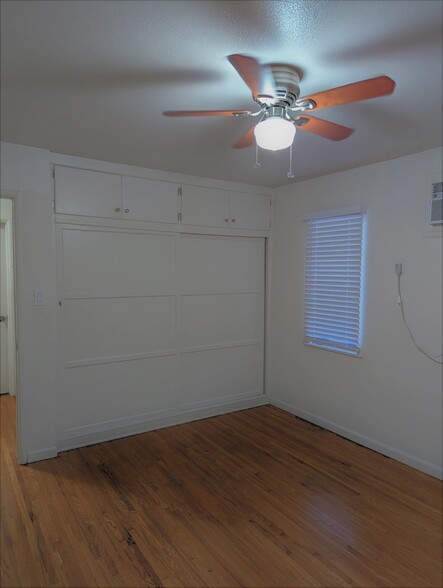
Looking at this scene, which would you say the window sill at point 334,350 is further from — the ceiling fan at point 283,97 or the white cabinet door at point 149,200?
→ the ceiling fan at point 283,97

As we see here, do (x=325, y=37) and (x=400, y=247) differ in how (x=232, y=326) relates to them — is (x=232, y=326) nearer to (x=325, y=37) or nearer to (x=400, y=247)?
(x=400, y=247)

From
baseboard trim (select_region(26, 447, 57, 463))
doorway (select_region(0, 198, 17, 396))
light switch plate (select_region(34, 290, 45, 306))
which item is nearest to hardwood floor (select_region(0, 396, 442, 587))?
baseboard trim (select_region(26, 447, 57, 463))

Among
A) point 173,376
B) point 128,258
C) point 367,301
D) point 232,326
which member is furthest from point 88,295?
point 367,301

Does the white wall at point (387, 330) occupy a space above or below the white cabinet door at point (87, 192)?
below

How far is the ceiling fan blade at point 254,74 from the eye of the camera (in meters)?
1.34

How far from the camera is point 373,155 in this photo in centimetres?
295

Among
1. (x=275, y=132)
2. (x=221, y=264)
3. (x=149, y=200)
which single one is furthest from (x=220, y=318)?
(x=275, y=132)

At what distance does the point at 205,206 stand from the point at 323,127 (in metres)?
2.00

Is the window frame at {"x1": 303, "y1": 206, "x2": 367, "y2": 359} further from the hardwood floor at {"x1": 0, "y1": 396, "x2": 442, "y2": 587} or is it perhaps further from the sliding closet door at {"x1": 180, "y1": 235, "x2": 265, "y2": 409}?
the hardwood floor at {"x1": 0, "y1": 396, "x2": 442, "y2": 587}

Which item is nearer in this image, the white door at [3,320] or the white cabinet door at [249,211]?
the white cabinet door at [249,211]

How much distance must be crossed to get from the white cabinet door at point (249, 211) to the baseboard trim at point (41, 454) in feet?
8.47

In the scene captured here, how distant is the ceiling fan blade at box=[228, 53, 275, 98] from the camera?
1.34 metres

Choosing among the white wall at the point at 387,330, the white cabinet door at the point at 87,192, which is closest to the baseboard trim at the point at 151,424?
the white wall at the point at 387,330

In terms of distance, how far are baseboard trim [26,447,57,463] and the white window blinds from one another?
247 cm
